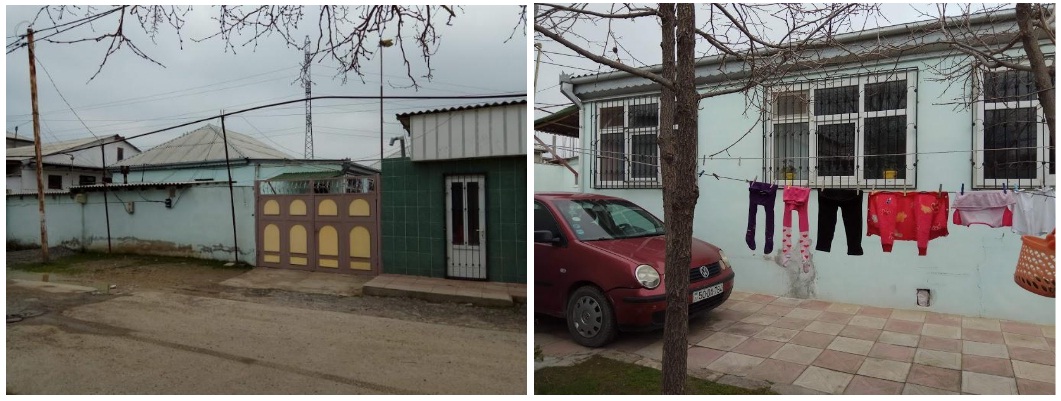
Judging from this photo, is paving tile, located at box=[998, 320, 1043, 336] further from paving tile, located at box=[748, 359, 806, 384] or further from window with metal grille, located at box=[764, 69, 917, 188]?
paving tile, located at box=[748, 359, 806, 384]

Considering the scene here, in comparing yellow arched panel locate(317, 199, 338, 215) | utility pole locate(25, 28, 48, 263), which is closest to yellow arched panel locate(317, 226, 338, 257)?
yellow arched panel locate(317, 199, 338, 215)

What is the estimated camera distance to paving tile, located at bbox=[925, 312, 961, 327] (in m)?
3.59

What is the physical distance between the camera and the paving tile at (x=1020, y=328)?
338cm

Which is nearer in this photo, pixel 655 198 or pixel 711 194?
pixel 655 198

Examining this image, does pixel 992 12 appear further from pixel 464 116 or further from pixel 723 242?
pixel 464 116

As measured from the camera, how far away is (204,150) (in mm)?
6336

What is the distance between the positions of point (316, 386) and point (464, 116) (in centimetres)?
253

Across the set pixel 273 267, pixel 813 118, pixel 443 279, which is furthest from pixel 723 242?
pixel 273 267

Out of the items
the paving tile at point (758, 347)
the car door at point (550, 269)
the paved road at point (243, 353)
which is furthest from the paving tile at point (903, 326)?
the paved road at point (243, 353)

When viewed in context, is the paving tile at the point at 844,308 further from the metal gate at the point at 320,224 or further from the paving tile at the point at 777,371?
the metal gate at the point at 320,224

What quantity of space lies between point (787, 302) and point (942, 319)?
3.04ft

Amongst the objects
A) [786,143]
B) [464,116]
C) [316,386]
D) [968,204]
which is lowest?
[316,386]

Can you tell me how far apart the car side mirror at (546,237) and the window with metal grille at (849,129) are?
5.49 ft

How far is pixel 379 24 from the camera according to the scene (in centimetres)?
278
